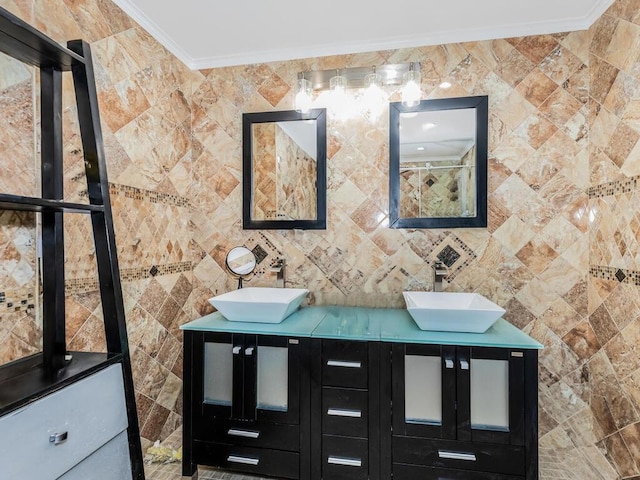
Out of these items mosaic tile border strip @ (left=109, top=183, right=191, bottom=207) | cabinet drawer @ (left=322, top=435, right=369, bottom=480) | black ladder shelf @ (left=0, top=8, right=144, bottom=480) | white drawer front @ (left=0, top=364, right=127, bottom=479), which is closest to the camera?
white drawer front @ (left=0, top=364, right=127, bottom=479)

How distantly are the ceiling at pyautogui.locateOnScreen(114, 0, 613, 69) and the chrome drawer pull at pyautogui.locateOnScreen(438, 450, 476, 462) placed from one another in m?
2.35

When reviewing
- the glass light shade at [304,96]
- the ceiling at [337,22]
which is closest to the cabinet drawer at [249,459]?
the glass light shade at [304,96]

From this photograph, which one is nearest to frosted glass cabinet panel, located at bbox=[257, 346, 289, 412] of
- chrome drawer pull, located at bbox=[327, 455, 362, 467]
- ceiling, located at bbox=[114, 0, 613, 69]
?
chrome drawer pull, located at bbox=[327, 455, 362, 467]

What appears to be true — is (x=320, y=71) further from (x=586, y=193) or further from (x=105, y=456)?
(x=105, y=456)

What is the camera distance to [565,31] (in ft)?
7.04

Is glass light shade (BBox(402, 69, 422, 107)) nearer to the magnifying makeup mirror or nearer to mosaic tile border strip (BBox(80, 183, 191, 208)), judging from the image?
the magnifying makeup mirror

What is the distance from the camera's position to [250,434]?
1835 millimetres

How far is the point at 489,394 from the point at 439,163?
138 cm

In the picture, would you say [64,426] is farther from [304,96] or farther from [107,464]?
[304,96]

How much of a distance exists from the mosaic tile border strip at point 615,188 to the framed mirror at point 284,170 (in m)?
1.64

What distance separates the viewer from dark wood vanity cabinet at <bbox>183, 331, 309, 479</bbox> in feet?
5.90

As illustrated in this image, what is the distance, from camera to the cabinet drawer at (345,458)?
1.72m

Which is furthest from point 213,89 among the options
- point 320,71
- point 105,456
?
point 105,456

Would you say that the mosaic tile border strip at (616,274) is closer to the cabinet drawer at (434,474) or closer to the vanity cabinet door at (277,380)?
the cabinet drawer at (434,474)
